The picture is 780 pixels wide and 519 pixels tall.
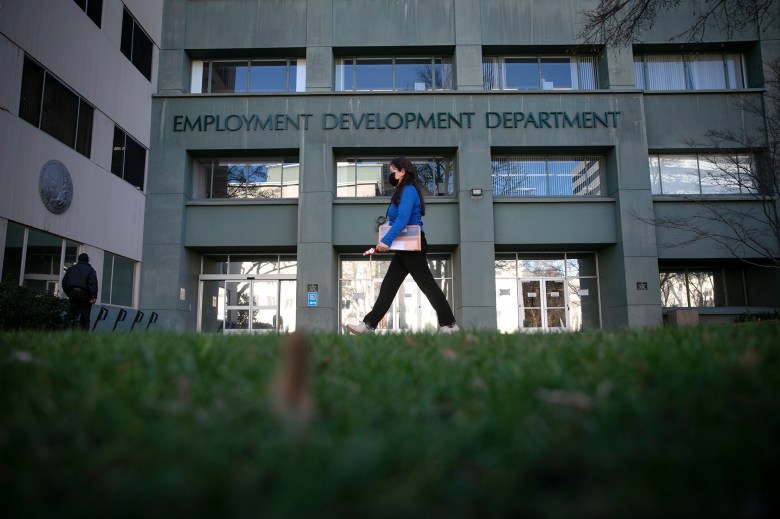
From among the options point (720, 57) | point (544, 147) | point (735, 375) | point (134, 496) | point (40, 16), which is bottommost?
point (134, 496)

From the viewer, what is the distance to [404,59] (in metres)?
22.6

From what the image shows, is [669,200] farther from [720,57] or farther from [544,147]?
[720,57]

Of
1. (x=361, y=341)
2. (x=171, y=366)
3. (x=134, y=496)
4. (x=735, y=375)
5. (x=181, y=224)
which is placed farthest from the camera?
(x=181, y=224)

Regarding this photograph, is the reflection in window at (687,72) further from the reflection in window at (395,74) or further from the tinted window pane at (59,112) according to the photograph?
the tinted window pane at (59,112)

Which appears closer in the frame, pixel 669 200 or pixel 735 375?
pixel 735 375

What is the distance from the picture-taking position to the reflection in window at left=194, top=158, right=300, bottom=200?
A: 21797 millimetres

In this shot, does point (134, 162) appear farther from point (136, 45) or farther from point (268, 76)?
point (268, 76)

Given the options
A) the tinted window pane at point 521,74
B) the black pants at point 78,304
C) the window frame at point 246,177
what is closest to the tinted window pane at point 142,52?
the window frame at point 246,177

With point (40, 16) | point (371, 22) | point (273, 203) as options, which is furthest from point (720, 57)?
point (40, 16)

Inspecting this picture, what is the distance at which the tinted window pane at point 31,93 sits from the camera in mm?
14055

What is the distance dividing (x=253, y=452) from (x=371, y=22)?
2273 cm

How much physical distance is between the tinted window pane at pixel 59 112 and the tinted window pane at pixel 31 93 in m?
0.26

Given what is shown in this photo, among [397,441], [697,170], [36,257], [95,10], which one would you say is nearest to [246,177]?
[95,10]

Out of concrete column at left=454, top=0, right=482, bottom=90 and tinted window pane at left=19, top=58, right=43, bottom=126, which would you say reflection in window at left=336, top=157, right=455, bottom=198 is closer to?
concrete column at left=454, top=0, right=482, bottom=90
